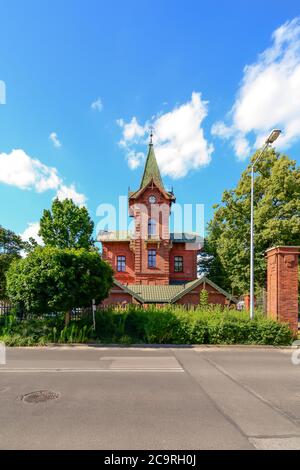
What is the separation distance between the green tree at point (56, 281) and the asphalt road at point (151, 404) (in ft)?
10.4

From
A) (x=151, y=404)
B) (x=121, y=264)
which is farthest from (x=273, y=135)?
(x=121, y=264)

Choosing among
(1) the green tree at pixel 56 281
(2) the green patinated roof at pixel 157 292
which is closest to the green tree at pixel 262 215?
(2) the green patinated roof at pixel 157 292

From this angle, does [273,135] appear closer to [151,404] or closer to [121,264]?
[151,404]

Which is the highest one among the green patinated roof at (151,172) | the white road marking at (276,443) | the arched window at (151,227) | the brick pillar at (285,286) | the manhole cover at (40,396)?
the green patinated roof at (151,172)

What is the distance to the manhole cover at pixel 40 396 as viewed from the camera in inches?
228

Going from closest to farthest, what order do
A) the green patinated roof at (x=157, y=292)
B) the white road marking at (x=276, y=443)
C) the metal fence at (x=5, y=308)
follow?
the white road marking at (x=276, y=443) → the metal fence at (x=5, y=308) → the green patinated roof at (x=157, y=292)

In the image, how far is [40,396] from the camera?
603 cm

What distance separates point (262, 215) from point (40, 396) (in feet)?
73.7

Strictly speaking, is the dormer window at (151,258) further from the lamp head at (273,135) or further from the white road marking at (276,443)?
the white road marking at (276,443)

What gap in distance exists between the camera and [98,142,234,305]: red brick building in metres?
31.3

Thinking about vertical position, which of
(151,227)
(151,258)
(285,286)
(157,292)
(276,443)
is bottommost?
(157,292)

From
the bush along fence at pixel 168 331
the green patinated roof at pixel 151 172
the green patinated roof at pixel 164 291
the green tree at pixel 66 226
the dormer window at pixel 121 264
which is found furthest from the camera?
the green tree at pixel 66 226

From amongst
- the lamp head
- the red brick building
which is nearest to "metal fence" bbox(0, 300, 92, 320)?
the lamp head
